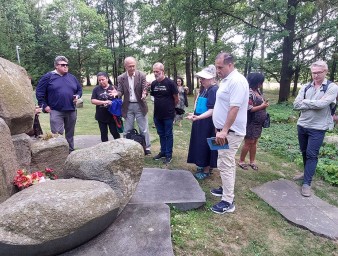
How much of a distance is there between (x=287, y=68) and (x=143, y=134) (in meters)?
12.0

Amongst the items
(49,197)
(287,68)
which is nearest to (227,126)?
(49,197)

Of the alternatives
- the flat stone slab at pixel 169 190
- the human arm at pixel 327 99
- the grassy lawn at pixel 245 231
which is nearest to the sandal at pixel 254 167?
the grassy lawn at pixel 245 231

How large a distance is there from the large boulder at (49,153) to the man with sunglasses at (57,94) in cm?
97

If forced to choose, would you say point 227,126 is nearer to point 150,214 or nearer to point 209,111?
point 209,111

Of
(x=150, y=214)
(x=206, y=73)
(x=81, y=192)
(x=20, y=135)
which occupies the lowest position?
(x=150, y=214)

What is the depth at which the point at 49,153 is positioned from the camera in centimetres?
356

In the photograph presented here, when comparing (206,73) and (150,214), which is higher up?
(206,73)

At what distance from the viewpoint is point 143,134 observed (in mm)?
5441

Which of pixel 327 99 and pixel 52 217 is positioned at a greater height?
pixel 327 99

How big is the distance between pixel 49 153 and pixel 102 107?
1.79m

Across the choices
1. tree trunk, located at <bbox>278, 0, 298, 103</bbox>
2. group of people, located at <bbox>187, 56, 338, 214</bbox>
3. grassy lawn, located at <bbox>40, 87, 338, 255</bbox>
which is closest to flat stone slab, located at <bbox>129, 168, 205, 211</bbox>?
grassy lawn, located at <bbox>40, 87, 338, 255</bbox>

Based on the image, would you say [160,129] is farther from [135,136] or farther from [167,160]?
[167,160]

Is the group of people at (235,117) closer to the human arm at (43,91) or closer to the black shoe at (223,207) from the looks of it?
the black shoe at (223,207)

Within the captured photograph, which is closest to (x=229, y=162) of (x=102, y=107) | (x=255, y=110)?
(x=255, y=110)
